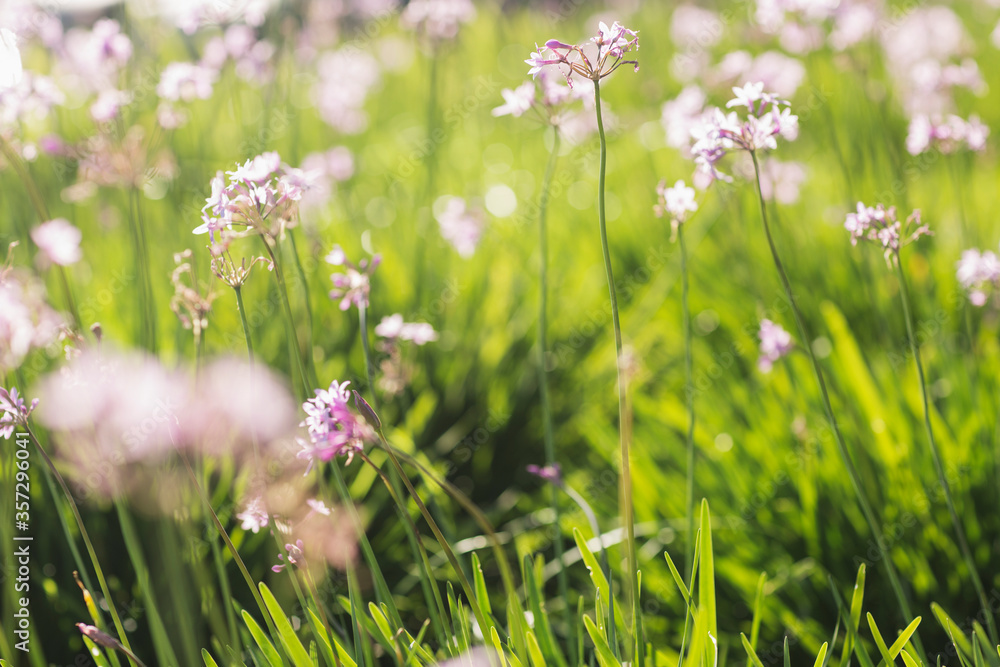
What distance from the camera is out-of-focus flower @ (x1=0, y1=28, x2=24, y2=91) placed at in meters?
1.76

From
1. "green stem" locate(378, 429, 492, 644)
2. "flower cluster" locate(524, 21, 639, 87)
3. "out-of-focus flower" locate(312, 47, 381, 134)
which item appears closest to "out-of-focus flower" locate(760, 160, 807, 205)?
"flower cluster" locate(524, 21, 639, 87)

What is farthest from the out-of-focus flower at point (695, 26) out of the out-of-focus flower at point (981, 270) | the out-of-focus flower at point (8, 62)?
the out-of-focus flower at point (8, 62)

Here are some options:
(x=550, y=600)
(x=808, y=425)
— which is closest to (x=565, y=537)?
(x=550, y=600)

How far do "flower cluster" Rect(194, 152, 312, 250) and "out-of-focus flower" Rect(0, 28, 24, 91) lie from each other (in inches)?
38.0

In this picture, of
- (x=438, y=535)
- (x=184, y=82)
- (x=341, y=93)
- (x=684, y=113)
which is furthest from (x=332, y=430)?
(x=341, y=93)

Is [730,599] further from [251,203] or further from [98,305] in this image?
[98,305]

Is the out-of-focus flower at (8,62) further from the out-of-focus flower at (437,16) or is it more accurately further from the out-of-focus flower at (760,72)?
the out-of-focus flower at (760,72)

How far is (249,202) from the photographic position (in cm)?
112

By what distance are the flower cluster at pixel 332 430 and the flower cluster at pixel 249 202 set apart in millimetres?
256

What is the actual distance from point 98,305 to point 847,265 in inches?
116

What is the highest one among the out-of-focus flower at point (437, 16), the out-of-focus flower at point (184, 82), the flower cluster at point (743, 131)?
the out-of-focus flower at point (437, 16)

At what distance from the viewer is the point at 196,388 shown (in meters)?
1.48

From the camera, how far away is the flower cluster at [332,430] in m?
0.99

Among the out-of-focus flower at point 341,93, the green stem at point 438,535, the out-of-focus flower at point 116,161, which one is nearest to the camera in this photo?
the green stem at point 438,535
